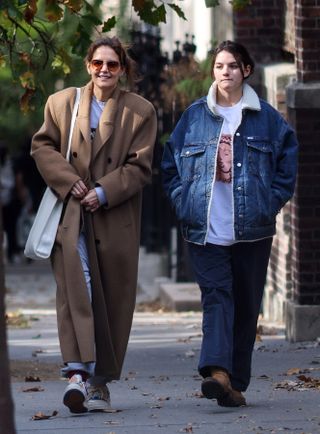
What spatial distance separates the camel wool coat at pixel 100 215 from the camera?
7.82 metres

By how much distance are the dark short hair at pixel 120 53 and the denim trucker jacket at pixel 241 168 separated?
1.19 feet

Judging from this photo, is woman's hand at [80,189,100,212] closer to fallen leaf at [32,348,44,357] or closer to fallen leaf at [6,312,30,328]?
fallen leaf at [32,348,44,357]

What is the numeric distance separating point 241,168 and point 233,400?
118cm

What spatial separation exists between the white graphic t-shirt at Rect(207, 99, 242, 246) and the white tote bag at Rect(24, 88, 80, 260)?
783 mm

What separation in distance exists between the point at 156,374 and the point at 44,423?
226 centimetres

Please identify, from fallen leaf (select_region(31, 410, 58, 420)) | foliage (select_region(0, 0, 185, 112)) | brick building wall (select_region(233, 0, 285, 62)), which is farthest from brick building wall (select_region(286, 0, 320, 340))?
fallen leaf (select_region(31, 410, 58, 420))

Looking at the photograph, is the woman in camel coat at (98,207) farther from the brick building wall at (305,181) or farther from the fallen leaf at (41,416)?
the brick building wall at (305,181)

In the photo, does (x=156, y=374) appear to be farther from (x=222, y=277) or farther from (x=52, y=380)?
(x=222, y=277)

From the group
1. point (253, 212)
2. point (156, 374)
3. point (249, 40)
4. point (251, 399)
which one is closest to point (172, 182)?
point (253, 212)

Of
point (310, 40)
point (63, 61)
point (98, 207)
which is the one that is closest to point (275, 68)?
point (310, 40)

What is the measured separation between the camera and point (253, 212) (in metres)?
7.76

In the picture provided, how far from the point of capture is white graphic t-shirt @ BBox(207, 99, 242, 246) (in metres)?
7.77

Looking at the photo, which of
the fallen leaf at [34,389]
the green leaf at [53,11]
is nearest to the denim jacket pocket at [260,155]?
the green leaf at [53,11]

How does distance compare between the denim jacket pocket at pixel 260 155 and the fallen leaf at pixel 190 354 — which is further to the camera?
the fallen leaf at pixel 190 354
